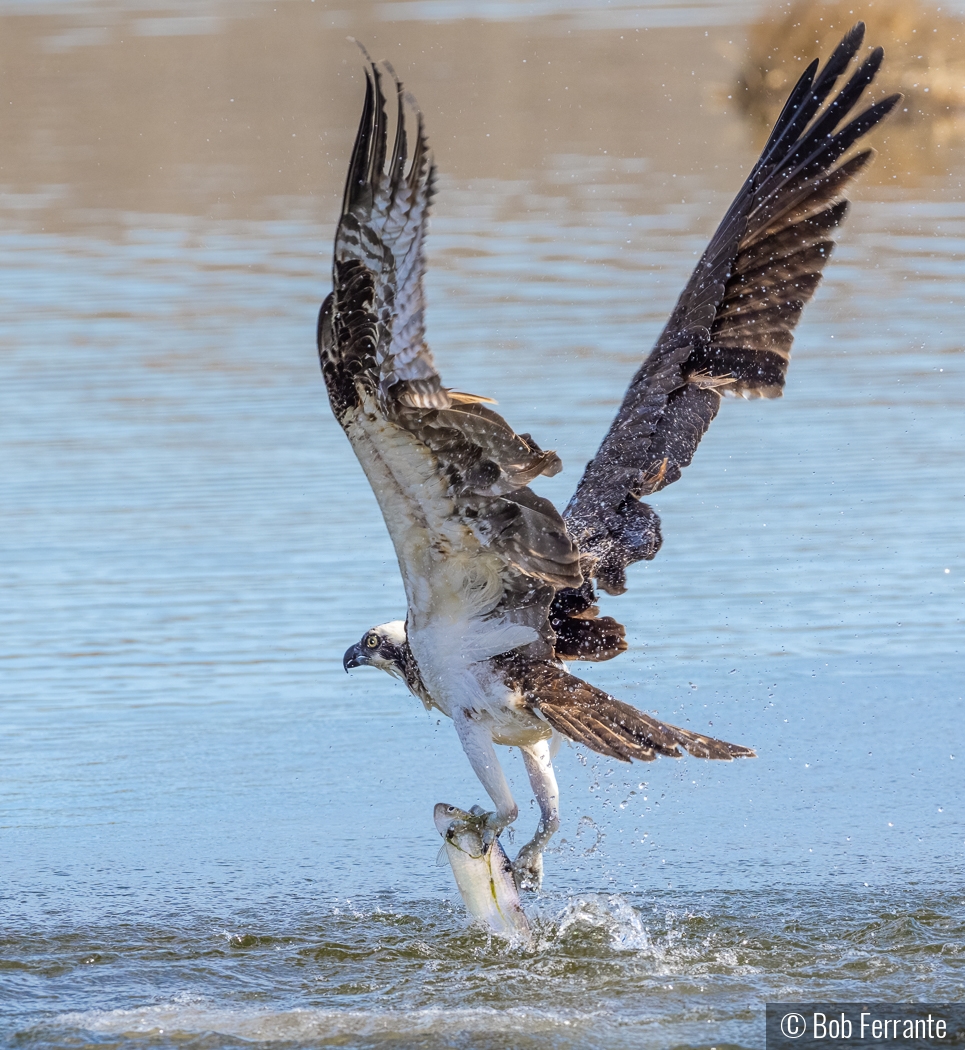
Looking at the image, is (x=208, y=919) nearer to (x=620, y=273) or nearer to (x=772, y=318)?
(x=772, y=318)

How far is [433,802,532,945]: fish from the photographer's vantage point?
19.7ft

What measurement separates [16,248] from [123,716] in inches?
433

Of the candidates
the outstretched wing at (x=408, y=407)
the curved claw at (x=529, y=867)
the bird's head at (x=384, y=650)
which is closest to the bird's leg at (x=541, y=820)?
the curved claw at (x=529, y=867)

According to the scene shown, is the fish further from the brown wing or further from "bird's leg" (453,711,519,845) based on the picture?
the brown wing

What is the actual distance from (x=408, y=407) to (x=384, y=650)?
1.51m

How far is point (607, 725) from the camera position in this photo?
5906mm

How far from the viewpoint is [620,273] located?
622 inches

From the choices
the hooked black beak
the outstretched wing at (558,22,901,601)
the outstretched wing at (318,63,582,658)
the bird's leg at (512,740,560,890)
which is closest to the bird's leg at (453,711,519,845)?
the bird's leg at (512,740,560,890)

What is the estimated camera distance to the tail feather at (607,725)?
579cm

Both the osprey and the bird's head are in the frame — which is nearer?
the osprey

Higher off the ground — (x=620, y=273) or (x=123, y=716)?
(x=620, y=273)

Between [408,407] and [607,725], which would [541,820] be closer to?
[607,725]

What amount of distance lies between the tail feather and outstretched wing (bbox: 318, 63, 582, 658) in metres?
0.42

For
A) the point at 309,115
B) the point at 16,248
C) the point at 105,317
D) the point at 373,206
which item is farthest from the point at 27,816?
the point at 309,115
